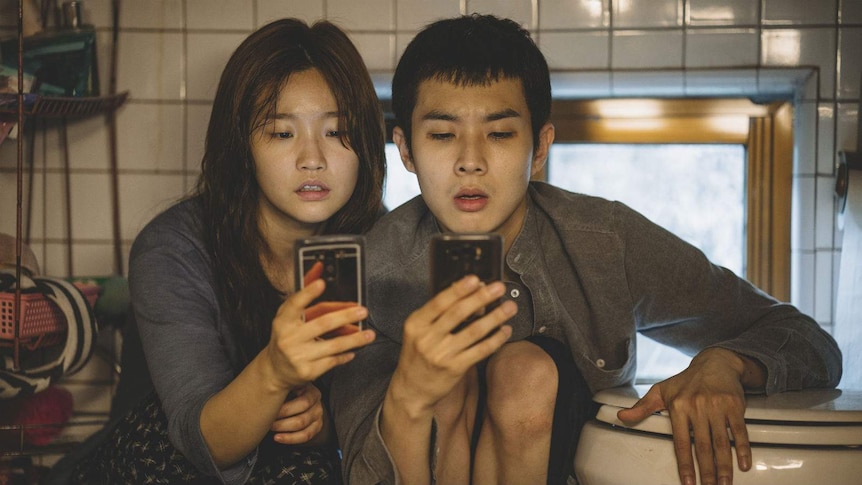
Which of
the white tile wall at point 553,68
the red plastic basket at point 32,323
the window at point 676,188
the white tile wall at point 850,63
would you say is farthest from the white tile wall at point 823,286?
the red plastic basket at point 32,323

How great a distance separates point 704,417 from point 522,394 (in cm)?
22

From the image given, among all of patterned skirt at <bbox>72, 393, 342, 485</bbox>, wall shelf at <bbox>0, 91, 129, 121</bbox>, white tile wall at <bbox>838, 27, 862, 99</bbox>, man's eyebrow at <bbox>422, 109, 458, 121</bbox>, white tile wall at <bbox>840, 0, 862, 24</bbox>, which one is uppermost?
white tile wall at <bbox>840, 0, 862, 24</bbox>

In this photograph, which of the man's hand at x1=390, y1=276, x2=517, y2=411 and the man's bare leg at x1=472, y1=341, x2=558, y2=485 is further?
the man's bare leg at x1=472, y1=341, x2=558, y2=485

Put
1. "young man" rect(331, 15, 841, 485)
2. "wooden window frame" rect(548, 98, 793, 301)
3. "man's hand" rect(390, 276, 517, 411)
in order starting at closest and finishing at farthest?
"man's hand" rect(390, 276, 517, 411)
"young man" rect(331, 15, 841, 485)
"wooden window frame" rect(548, 98, 793, 301)

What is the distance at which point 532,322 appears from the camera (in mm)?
1304

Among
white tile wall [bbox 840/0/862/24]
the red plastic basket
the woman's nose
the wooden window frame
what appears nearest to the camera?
the woman's nose

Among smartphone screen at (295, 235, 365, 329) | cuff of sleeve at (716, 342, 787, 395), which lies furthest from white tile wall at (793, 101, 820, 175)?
smartphone screen at (295, 235, 365, 329)

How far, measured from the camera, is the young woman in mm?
1128

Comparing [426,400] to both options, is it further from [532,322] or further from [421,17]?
[421,17]

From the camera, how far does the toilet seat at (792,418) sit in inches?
36.2

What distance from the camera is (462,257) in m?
0.90

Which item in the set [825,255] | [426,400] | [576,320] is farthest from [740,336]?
[825,255]

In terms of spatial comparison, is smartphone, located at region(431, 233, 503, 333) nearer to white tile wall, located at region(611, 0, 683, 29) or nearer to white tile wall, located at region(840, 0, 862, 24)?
white tile wall, located at region(611, 0, 683, 29)

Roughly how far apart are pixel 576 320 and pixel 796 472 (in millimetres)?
455
